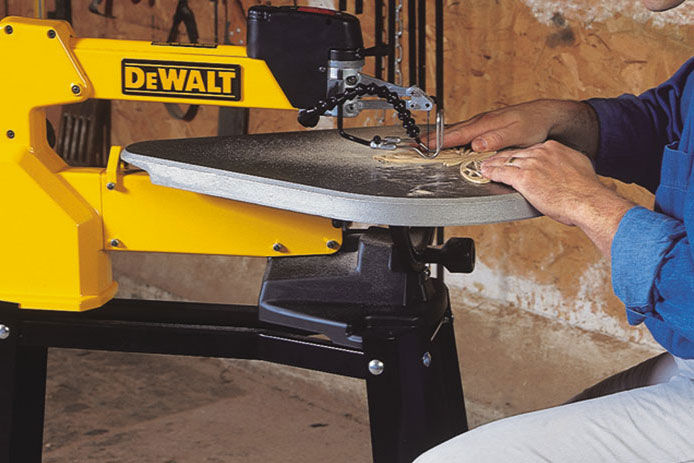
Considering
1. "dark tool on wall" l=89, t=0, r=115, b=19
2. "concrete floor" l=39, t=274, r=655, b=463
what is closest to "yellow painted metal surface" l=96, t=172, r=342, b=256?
"concrete floor" l=39, t=274, r=655, b=463

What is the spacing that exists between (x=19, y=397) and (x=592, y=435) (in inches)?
34.3

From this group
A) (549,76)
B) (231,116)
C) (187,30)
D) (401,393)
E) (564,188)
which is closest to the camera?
(564,188)

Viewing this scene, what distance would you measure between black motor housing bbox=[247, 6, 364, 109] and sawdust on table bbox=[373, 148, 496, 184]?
Answer: 0.13 metres

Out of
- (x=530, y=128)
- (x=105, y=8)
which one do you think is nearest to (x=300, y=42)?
(x=530, y=128)

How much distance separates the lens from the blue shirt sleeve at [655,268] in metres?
1.14

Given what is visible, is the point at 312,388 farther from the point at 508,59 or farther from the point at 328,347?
the point at 328,347

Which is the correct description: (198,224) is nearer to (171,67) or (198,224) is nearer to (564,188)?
(171,67)

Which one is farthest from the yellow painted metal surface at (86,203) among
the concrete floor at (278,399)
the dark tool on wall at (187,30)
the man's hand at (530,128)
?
the dark tool on wall at (187,30)

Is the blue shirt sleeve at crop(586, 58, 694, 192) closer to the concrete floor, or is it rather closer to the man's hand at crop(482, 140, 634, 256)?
the man's hand at crop(482, 140, 634, 256)

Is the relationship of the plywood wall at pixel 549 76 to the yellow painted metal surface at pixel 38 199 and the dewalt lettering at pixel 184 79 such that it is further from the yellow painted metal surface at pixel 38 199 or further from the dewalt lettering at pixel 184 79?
the yellow painted metal surface at pixel 38 199

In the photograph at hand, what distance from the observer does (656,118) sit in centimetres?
164

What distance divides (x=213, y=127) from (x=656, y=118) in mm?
2126

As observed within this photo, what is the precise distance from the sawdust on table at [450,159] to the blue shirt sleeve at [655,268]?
25 centimetres

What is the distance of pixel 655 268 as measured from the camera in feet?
3.81
